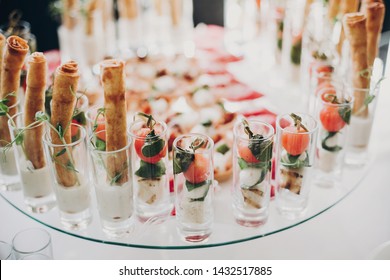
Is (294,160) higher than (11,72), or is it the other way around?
(11,72)

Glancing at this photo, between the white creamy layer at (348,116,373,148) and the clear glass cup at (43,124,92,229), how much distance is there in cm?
76

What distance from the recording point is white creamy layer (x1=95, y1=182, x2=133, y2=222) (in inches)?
53.8

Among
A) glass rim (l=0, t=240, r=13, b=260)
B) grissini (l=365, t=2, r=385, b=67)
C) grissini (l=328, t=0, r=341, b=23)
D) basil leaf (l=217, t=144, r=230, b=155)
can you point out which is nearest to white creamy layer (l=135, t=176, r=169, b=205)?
basil leaf (l=217, t=144, r=230, b=155)

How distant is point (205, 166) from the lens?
1.31m

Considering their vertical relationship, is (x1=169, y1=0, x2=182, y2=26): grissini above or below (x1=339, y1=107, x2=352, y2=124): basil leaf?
above

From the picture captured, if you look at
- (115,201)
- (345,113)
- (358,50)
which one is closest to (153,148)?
(115,201)

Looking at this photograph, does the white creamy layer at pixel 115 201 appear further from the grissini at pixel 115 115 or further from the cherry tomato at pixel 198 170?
the cherry tomato at pixel 198 170

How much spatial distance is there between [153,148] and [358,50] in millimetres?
652

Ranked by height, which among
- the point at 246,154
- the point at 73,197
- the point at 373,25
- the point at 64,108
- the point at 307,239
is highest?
the point at 373,25

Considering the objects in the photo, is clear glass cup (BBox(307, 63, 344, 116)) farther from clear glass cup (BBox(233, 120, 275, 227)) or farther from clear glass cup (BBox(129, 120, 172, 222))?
clear glass cup (BBox(129, 120, 172, 222))

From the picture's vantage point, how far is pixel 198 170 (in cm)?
131

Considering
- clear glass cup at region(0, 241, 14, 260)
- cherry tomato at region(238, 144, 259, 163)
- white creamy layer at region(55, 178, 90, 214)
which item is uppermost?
cherry tomato at region(238, 144, 259, 163)

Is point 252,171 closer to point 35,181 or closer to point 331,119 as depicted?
point 331,119
